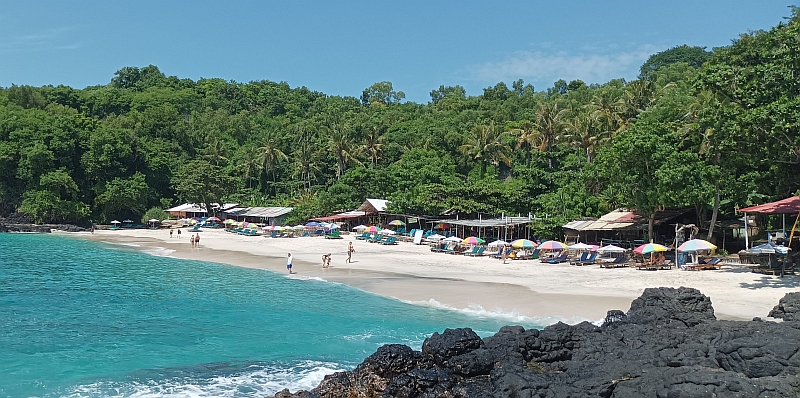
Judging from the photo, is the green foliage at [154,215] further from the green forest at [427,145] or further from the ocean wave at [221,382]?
the ocean wave at [221,382]

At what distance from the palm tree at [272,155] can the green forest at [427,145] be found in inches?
9.1

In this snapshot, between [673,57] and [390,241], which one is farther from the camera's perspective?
[673,57]

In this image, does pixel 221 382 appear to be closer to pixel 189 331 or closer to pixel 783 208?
pixel 189 331

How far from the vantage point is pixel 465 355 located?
11.1 meters

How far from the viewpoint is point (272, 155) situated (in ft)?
237

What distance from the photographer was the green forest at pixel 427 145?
24609 mm

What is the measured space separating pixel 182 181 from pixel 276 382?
205 feet

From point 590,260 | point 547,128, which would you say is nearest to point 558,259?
point 590,260

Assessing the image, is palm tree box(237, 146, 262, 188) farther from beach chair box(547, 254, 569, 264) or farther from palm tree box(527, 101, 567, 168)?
beach chair box(547, 254, 569, 264)

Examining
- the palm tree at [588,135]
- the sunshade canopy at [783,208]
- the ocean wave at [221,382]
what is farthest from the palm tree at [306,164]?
the ocean wave at [221,382]

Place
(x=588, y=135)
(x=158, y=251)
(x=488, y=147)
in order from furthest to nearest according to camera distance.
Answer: (x=488, y=147) < (x=588, y=135) < (x=158, y=251)

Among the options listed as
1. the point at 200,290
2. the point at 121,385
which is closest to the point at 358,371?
the point at 121,385

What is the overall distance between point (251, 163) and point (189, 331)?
193 ft

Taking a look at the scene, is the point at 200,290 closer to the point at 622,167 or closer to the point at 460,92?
the point at 622,167
